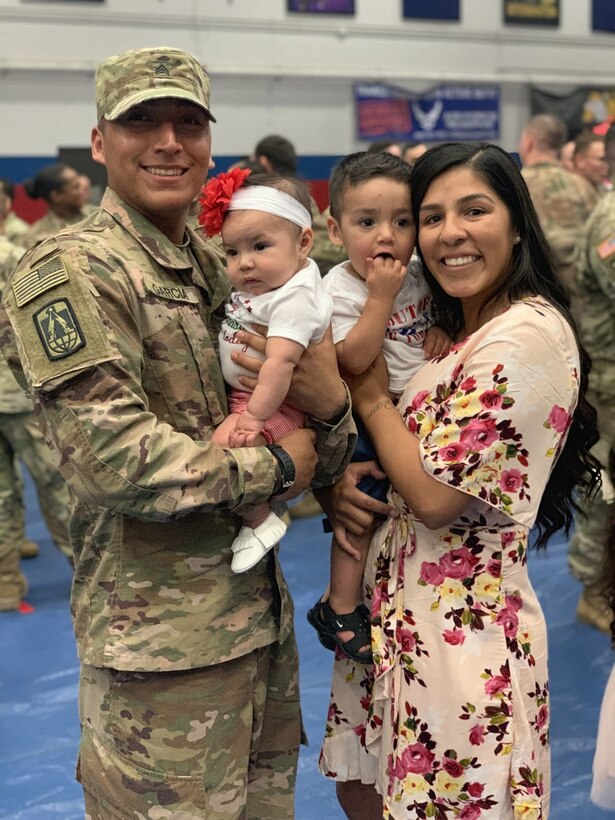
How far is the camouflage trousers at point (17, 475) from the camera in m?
4.53

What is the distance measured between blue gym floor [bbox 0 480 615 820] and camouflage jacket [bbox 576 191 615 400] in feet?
3.41

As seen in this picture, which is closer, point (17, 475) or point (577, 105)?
point (17, 475)

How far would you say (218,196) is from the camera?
190 centimetres

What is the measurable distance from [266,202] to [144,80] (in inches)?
12.2

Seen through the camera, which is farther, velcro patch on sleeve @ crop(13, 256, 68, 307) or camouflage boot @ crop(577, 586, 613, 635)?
camouflage boot @ crop(577, 586, 613, 635)

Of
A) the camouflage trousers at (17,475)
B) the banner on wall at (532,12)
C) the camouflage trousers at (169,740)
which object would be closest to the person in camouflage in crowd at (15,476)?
the camouflage trousers at (17,475)

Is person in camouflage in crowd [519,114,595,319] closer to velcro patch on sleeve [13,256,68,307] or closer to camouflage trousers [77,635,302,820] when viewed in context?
camouflage trousers [77,635,302,820]

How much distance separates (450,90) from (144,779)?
11.4 metres

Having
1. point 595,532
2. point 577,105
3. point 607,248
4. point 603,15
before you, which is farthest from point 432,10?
point 595,532

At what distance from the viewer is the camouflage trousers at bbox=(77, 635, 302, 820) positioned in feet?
5.88

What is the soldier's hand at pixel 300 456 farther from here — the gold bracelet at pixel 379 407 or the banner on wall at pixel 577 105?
the banner on wall at pixel 577 105

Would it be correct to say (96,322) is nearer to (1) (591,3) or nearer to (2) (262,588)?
(2) (262,588)

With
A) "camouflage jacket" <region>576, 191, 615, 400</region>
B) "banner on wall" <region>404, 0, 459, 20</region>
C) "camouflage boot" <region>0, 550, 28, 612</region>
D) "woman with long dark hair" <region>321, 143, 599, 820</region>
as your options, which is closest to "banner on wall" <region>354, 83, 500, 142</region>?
"banner on wall" <region>404, 0, 459, 20</region>

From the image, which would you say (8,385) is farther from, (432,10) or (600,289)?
(432,10)
